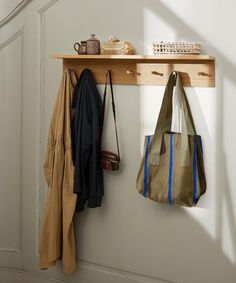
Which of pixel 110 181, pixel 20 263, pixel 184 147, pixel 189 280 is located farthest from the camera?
pixel 20 263

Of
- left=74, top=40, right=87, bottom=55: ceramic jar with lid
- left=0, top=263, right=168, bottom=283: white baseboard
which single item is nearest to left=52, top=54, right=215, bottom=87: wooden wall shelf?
left=74, top=40, right=87, bottom=55: ceramic jar with lid

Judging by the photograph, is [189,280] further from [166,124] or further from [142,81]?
[142,81]

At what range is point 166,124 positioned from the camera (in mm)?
2646

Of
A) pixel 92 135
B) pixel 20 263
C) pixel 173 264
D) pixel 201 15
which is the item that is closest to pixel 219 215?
pixel 173 264

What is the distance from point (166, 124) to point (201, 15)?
0.55 m

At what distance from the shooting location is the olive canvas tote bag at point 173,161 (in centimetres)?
257

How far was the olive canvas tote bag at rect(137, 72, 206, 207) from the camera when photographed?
2.57 meters

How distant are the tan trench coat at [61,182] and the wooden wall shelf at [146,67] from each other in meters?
0.13

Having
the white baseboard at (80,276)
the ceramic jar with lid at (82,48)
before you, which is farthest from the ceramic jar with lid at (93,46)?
the white baseboard at (80,276)

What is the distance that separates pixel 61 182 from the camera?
291cm

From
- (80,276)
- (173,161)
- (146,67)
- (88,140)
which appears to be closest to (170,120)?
(173,161)

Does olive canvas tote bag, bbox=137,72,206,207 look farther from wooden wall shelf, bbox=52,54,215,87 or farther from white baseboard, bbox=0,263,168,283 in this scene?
white baseboard, bbox=0,263,168,283

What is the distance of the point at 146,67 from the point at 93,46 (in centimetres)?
29

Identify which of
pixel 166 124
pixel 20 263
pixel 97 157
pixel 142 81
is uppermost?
pixel 142 81
